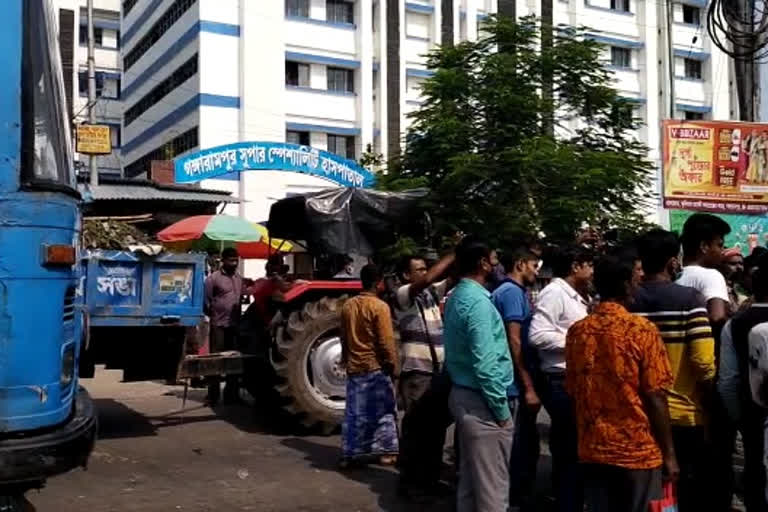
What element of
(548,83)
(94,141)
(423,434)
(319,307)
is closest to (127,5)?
(94,141)

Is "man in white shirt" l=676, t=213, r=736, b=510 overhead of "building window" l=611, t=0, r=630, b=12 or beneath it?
beneath

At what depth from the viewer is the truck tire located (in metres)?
8.09

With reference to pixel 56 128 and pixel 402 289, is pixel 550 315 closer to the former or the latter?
pixel 402 289

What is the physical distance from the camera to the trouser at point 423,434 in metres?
6.21

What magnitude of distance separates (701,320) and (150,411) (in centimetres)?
714

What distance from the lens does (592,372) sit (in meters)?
3.91

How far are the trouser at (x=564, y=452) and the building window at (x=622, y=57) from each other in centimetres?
3980

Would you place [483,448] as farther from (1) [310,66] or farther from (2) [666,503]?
(1) [310,66]

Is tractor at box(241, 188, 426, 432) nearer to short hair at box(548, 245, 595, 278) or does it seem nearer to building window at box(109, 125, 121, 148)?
short hair at box(548, 245, 595, 278)

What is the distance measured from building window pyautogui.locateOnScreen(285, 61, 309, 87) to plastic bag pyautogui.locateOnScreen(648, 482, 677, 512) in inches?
1223

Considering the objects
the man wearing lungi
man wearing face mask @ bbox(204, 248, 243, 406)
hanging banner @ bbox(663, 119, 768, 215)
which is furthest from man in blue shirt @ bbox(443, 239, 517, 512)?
hanging banner @ bbox(663, 119, 768, 215)

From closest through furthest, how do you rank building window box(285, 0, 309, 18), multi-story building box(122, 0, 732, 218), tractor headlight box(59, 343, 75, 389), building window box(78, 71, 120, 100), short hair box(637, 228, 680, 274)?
tractor headlight box(59, 343, 75, 389) → short hair box(637, 228, 680, 274) → multi-story building box(122, 0, 732, 218) → building window box(285, 0, 309, 18) → building window box(78, 71, 120, 100)

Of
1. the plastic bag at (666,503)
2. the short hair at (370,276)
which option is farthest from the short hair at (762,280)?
the short hair at (370,276)

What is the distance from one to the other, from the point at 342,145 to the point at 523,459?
29.6 meters
